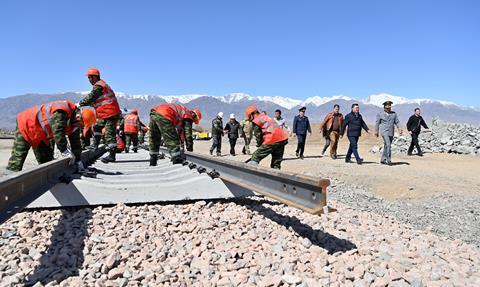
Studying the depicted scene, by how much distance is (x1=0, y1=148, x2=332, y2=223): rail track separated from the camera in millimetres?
2889

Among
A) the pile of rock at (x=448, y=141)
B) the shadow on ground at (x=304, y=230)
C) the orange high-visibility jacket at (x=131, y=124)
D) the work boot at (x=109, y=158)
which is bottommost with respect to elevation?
the pile of rock at (x=448, y=141)

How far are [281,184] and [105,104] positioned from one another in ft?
17.5

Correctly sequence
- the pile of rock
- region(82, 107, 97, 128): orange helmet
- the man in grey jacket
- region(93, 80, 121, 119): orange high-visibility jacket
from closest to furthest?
1. region(82, 107, 97, 128): orange helmet
2. region(93, 80, 121, 119): orange high-visibility jacket
3. the man in grey jacket
4. the pile of rock

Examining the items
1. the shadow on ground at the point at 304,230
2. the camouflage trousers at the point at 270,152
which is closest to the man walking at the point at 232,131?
the camouflage trousers at the point at 270,152

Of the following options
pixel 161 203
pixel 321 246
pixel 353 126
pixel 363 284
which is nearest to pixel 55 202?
pixel 161 203

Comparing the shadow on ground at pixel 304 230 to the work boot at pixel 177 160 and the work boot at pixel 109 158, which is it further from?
the work boot at pixel 109 158

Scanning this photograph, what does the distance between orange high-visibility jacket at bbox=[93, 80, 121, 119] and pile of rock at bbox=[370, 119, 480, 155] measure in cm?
1386

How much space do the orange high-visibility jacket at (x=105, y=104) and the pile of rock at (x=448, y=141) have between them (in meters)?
13.9

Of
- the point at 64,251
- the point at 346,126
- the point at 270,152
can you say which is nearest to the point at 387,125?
the point at 346,126

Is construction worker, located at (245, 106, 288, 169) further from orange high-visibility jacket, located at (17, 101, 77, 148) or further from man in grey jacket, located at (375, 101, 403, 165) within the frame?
man in grey jacket, located at (375, 101, 403, 165)

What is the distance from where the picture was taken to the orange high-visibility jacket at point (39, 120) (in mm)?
5242

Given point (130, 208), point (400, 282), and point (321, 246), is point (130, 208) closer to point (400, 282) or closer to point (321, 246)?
point (321, 246)

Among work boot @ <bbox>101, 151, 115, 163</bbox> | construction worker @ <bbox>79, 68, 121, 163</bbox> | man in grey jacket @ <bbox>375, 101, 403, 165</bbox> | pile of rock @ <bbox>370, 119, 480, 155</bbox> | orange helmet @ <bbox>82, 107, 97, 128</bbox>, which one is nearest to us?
orange helmet @ <bbox>82, 107, 97, 128</bbox>

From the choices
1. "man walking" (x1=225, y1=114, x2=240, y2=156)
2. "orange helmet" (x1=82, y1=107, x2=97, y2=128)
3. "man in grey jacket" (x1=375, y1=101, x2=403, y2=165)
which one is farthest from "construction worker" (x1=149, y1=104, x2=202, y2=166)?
"man walking" (x1=225, y1=114, x2=240, y2=156)
